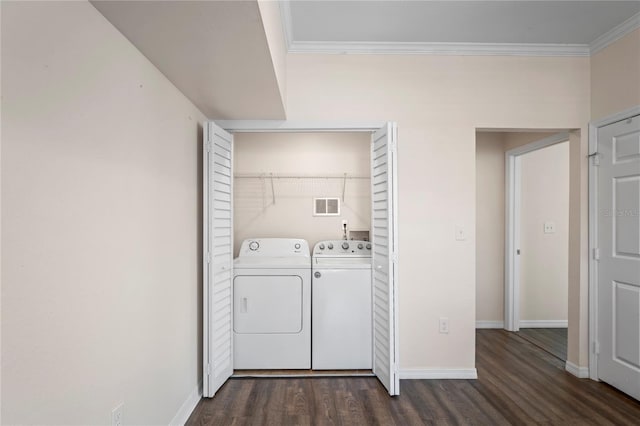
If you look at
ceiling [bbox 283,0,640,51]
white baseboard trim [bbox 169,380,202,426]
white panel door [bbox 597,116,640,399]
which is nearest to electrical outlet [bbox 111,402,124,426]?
white baseboard trim [bbox 169,380,202,426]

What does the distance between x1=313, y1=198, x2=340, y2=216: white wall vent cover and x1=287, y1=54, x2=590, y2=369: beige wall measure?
44.3 inches

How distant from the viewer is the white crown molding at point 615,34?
95.3 inches

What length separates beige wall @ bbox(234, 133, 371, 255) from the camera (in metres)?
3.76

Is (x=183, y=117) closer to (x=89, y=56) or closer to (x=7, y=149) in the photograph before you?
(x=89, y=56)

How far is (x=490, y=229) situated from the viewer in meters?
4.08

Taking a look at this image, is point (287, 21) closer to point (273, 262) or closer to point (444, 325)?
point (273, 262)

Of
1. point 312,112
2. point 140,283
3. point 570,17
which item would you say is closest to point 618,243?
point 570,17

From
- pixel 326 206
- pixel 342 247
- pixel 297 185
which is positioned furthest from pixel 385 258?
pixel 297 185

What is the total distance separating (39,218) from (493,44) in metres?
3.00

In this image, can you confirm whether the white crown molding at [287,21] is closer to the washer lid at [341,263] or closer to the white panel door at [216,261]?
the white panel door at [216,261]

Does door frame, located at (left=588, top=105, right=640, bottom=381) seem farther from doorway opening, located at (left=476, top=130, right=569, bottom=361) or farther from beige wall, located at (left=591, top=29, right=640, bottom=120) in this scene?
doorway opening, located at (left=476, top=130, right=569, bottom=361)

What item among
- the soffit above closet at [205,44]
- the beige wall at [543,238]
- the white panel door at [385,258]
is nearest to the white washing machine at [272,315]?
the white panel door at [385,258]

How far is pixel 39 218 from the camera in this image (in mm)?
1047

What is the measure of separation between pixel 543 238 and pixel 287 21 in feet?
11.7
